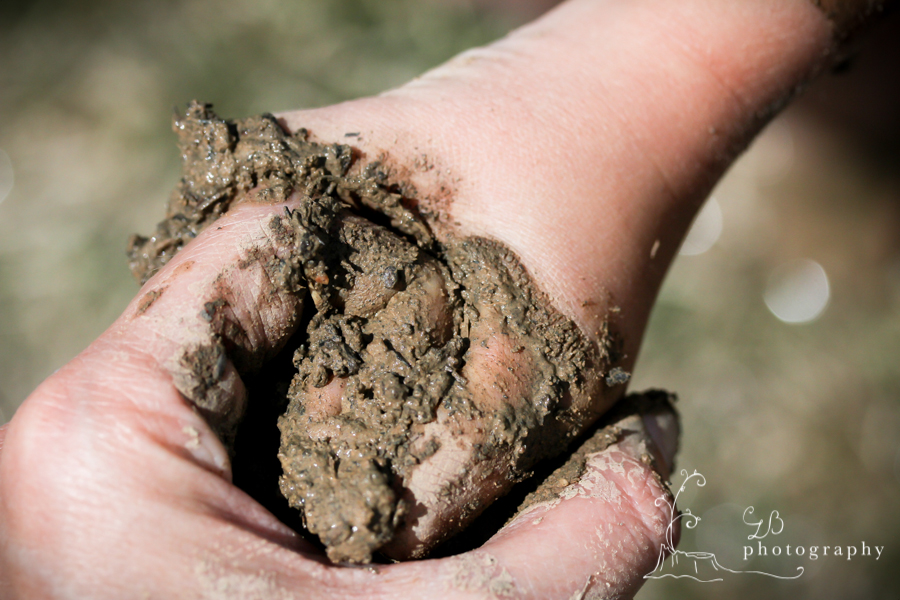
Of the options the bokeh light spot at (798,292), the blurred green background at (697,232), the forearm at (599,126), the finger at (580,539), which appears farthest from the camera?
the bokeh light spot at (798,292)

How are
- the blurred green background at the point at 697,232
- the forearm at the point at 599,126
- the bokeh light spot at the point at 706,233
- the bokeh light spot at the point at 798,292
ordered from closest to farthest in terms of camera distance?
the forearm at the point at 599,126 → the blurred green background at the point at 697,232 → the bokeh light spot at the point at 798,292 → the bokeh light spot at the point at 706,233

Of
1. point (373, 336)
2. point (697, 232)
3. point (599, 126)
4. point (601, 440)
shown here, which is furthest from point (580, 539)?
point (697, 232)

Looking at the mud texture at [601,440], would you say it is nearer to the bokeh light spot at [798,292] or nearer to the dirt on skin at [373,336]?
the dirt on skin at [373,336]

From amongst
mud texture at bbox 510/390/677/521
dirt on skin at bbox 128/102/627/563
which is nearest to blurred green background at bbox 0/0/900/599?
mud texture at bbox 510/390/677/521

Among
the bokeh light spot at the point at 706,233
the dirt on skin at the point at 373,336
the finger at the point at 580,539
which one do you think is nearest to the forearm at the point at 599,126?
the dirt on skin at the point at 373,336

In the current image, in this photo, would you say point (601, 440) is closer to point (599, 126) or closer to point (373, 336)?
point (373, 336)

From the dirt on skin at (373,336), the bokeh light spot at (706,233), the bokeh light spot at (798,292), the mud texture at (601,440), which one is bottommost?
the bokeh light spot at (798,292)
